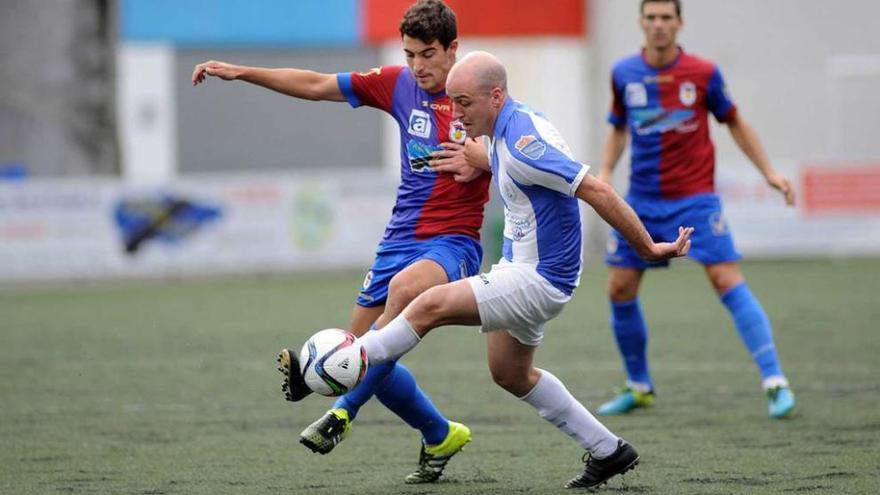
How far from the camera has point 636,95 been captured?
358 inches

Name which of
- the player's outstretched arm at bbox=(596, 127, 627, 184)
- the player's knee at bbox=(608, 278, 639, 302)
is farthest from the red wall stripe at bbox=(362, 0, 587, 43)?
the player's knee at bbox=(608, 278, 639, 302)

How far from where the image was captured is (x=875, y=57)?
1114 inches

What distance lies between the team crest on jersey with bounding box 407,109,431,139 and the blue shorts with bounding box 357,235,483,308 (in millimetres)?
454

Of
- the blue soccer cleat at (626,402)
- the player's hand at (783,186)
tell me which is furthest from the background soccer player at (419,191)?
the player's hand at (783,186)

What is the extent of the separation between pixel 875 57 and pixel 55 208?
51.4 feet

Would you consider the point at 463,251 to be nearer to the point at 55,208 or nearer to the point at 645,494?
the point at 645,494

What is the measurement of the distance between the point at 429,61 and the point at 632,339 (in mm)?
3100

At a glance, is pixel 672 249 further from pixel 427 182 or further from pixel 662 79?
pixel 662 79

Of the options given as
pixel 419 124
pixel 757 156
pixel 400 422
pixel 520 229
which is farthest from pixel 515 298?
pixel 757 156

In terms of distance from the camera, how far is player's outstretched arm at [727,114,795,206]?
29.1 ft

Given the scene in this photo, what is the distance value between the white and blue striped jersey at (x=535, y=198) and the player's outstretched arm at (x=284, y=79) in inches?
40.3

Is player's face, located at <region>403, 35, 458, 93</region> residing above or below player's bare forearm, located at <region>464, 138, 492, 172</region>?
above

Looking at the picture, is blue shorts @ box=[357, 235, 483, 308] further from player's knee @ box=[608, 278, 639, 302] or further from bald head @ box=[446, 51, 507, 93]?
player's knee @ box=[608, 278, 639, 302]

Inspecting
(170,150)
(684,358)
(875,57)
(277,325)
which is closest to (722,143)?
(875,57)
